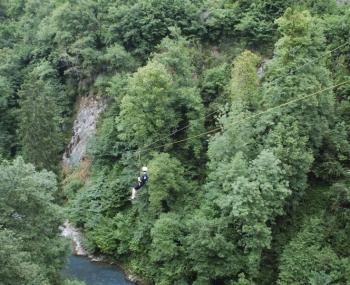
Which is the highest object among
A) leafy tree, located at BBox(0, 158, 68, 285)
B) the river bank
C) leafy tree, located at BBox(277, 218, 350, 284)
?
leafy tree, located at BBox(0, 158, 68, 285)

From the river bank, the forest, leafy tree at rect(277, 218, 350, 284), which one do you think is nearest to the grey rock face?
the forest

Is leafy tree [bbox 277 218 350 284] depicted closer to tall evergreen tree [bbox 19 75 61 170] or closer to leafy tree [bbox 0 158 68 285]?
leafy tree [bbox 0 158 68 285]

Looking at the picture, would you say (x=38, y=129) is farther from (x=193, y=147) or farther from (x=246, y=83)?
(x=246, y=83)

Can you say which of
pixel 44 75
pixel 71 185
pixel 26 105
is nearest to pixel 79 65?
pixel 44 75

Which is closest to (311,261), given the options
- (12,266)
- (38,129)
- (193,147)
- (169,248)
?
(169,248)

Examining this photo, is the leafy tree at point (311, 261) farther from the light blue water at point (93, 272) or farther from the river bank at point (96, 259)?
the light blue water at point (93, 272)

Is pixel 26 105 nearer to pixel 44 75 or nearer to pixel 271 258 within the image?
pixel 44 75

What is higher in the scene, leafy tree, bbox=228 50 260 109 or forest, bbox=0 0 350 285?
leafy tree, bbox=228 50 260 109
